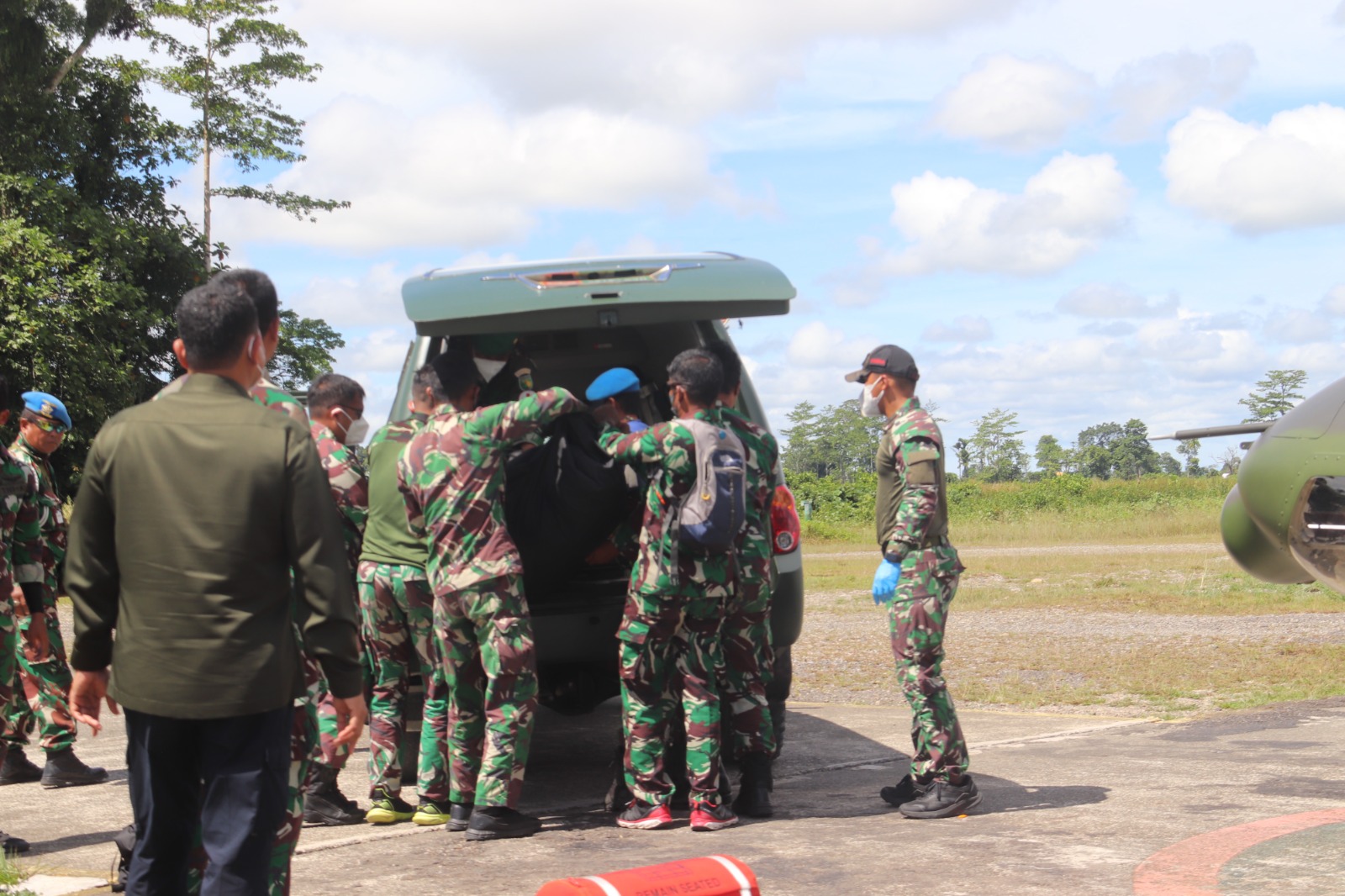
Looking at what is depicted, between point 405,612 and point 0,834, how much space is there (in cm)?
180

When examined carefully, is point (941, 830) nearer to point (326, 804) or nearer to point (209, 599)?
point (326, 804)

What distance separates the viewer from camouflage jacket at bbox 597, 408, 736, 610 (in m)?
5.50

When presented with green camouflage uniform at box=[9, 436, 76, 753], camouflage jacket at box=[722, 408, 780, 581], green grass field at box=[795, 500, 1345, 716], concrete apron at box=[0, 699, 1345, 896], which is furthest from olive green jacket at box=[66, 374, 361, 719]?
green grass field at box=[795, 500, 1345, 716]

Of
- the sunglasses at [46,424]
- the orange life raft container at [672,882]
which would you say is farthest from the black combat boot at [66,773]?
the orange life raft container at [672,882]

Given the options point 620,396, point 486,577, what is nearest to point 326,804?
point 486,577

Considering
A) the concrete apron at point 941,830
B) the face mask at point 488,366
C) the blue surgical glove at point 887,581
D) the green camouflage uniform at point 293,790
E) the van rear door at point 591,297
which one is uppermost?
the van rear door at point 591,297

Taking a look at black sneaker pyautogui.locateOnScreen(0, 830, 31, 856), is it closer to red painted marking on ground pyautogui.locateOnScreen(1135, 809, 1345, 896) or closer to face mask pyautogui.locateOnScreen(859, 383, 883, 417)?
face mask pyautogui.locateOnScreen(859, 383, 883, 417)

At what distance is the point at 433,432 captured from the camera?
218 inches

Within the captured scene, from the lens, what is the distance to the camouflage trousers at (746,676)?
19.2ft

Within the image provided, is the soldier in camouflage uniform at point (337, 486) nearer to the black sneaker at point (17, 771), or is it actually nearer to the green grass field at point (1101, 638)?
the black sneaker at point (17, 771)

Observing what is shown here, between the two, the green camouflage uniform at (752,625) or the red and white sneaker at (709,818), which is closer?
the red and white sneaker at (709,818)

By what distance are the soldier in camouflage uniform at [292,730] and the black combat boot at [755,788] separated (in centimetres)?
239

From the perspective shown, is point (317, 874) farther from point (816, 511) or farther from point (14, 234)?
point (816, 511)

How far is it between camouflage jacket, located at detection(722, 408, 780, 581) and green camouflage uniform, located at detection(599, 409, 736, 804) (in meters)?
0.17
